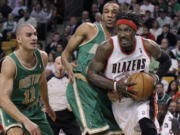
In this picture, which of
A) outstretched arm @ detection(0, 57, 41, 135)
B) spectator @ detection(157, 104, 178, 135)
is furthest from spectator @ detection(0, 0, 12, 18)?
outstretched arm @ detection(0, 57, 41, 135)

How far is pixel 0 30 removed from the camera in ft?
49.3

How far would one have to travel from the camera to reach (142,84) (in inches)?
206

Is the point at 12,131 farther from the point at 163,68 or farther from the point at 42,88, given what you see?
the point at 163,68

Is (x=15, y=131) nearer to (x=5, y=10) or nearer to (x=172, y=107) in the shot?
(x=172, y=107)

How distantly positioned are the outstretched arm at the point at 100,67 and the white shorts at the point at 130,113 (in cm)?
34

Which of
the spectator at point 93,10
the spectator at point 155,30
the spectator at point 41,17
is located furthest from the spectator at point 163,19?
the spectator at point 41,17

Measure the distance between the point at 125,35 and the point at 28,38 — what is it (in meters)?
1.15

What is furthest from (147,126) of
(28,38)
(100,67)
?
(28,38)

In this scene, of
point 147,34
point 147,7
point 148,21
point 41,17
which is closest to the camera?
point 147,34

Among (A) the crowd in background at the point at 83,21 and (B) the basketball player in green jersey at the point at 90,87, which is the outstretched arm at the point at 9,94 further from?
(A) the crowd in background at the point at 83,21

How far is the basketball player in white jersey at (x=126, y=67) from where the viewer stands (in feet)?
17.4

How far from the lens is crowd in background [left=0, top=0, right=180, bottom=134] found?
12.3 metres

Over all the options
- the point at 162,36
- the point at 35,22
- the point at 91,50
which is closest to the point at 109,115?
the point at 91,50

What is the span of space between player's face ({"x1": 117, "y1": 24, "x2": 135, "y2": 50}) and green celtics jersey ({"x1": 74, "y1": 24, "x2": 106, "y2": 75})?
0.81m
